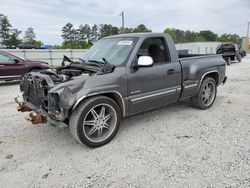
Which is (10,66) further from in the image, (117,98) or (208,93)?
(208,93)

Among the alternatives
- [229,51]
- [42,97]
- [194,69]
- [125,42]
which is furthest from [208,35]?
[42,97]

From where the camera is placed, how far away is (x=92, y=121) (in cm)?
374

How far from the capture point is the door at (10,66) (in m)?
9.64

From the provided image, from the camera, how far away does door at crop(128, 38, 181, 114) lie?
4.12 m

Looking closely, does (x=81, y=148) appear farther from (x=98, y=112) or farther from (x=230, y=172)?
(x=230, y=172)

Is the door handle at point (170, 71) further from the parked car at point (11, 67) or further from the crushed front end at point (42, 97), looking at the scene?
the parked car at point (11, 67)

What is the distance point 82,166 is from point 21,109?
6.23 feet

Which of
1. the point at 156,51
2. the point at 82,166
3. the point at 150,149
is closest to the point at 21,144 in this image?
the point at 82,166

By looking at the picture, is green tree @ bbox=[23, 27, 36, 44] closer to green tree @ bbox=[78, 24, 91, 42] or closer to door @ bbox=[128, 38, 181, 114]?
green tree @ bbox=[78, 24, 91, 42]

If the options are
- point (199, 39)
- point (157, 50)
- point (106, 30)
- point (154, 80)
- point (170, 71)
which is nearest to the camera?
point (154, 80)

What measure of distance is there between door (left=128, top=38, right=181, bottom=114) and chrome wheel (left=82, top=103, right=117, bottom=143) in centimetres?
42

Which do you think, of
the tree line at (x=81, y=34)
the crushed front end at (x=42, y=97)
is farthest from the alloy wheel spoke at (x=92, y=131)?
the tree line at (x=81, y=34)

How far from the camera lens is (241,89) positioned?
7.89 m

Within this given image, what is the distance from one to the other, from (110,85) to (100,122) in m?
0.63
